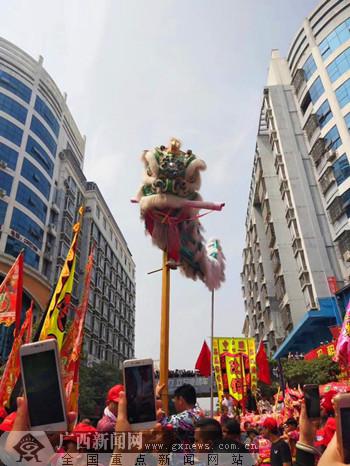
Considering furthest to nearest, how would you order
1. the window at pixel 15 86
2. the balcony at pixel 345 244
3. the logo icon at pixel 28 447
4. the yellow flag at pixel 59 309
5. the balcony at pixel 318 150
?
the window at pixel 15 86, the balcony at pixel 318 150, the balcony at pixel 345 244, the yellow flag at pixel 59 309, the logo icon at pixel 28 447

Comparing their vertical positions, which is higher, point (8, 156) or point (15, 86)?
point (15, 86)

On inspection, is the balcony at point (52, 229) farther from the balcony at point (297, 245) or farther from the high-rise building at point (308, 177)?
the balcony at point (297, 245)

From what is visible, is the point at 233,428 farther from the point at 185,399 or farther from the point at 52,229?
the point at 52,229

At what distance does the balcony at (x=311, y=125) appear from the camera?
26.2 m

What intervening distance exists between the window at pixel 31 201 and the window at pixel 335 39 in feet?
74.1

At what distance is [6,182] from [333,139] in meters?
21.5

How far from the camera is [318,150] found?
25797mm

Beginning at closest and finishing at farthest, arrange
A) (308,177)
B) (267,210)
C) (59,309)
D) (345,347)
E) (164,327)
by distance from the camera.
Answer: (345,347)
(164,327)
(59,309)
(308,177)
(267,210)

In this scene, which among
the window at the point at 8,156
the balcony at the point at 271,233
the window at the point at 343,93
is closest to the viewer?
the window at the point at 343,93

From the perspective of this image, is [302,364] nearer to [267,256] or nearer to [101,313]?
[267,256]

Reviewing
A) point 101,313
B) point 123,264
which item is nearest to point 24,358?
point 101,313

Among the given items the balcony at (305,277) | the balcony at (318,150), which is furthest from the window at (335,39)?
the balcony at (305,277)

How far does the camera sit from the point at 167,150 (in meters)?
7.42

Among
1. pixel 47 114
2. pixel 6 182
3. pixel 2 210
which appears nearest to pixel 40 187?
pixel 6 182
